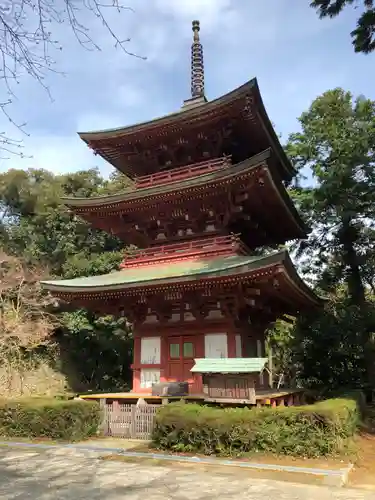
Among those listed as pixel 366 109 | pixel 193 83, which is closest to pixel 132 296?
pixel 193 83

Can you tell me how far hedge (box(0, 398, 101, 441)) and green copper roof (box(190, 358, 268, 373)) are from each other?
3.73 meters

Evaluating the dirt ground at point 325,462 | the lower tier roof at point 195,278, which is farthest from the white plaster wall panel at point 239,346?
the dirt ground at point 325,462

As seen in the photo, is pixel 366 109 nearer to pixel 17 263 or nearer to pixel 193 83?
pixel 193 83

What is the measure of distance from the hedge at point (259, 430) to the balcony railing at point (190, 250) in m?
6.08

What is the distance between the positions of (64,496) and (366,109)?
78.5 feet

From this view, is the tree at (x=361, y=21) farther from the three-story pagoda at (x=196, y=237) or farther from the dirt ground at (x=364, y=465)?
the dirt ground at (x=364, y=465)

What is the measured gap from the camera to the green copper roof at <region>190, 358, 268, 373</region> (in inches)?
420

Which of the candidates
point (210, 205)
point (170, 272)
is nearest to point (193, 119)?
point (210, 205)

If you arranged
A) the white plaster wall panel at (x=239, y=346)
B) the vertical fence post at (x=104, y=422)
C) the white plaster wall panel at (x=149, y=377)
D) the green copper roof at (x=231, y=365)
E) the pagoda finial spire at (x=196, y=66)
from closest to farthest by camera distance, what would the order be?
the green copper roof at (x=231, y=365) < the vertical fence post at (x=104, y=422) < the white plaster wall panel at (x=239, y=346) < the white plaster wall panel at (x=149, y=377) < the pagoda finial spire at (x=196, y=66)

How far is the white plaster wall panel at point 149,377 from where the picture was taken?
14922 millimetres

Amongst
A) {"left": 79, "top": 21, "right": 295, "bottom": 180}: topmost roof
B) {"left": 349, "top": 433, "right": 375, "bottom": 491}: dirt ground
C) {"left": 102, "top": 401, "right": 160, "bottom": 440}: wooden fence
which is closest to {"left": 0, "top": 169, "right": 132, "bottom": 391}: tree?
{"left": 79, "top": 21, "right": 295, "bottom": 180}: topmost roof

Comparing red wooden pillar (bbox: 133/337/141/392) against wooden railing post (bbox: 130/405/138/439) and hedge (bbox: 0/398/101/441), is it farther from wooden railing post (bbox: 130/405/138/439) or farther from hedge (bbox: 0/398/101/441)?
wooden railing post (bbox: 130/405/138/439)

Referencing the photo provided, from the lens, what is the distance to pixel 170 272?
14445 mm

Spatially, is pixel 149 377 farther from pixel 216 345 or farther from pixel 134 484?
pixel 134 484
